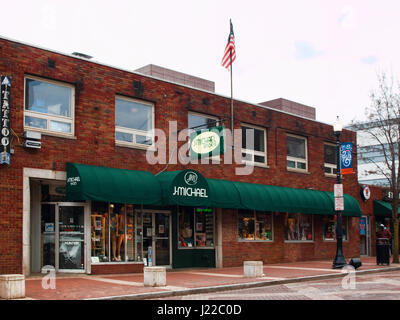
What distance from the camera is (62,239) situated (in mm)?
17609

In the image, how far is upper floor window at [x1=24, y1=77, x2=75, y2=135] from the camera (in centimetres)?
1673

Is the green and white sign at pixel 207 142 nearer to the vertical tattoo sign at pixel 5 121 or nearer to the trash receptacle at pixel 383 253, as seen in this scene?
the vertical tattoo sign at pixel 5 121

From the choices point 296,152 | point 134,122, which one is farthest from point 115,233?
point 296,152

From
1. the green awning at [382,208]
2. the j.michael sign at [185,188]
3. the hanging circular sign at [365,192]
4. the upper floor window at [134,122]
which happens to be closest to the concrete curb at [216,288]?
the j.michael sign at [185,188]

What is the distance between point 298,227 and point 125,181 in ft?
35.4

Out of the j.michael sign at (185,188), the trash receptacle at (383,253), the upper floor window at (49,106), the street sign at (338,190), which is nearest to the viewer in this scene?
the upper floor window at (49,106)

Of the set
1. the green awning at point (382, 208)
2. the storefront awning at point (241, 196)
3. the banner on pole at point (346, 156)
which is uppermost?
the banner on pole at point (346, 156)

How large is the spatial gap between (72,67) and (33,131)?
104 inches

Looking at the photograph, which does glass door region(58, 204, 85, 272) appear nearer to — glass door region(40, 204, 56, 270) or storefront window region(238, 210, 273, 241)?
glass door region(40, 204, 56, 270)

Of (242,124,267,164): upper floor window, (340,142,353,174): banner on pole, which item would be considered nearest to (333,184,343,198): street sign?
(340,142,353,174): banner on pole

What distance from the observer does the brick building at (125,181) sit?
53.6ft

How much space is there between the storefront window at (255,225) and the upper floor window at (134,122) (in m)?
5.64
